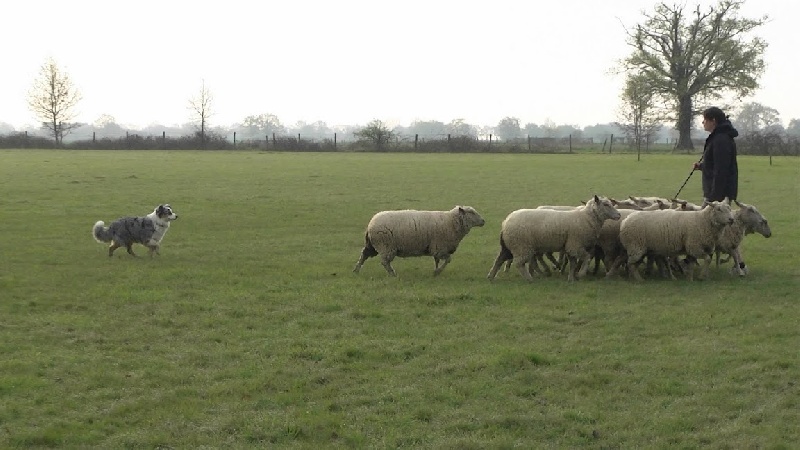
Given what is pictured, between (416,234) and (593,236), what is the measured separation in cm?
286

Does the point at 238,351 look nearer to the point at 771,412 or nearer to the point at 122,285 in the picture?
the point at 122,285

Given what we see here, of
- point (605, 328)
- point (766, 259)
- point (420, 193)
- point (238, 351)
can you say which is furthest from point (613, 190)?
point (238, 351)

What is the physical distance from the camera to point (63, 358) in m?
9.19

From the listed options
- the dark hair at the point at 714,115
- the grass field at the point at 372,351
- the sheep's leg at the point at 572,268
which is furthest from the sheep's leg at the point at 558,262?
the dark hair at the point at 714,115

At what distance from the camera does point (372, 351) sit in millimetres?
9391

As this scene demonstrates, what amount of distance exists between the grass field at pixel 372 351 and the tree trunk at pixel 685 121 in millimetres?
56469

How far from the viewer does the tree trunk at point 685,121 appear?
7219 centimetres

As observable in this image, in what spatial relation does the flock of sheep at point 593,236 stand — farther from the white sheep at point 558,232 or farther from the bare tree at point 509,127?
the bare tree at point 509,127

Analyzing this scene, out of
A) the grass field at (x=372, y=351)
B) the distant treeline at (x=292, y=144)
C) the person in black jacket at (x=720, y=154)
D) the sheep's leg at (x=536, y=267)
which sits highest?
the distant treeline at (x=292, y=144)

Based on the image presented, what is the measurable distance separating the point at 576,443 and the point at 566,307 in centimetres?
486

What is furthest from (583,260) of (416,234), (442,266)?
(416,234)

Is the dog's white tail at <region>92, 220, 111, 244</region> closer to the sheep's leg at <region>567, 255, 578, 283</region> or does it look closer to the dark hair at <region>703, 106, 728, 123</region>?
the sheep's leg at <region>567, 255, 578, 283</region>

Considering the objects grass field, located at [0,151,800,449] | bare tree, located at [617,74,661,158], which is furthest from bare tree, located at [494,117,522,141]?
grass field, located at [0,151,800,449]

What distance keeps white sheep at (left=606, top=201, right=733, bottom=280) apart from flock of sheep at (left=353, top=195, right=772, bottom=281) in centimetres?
2
